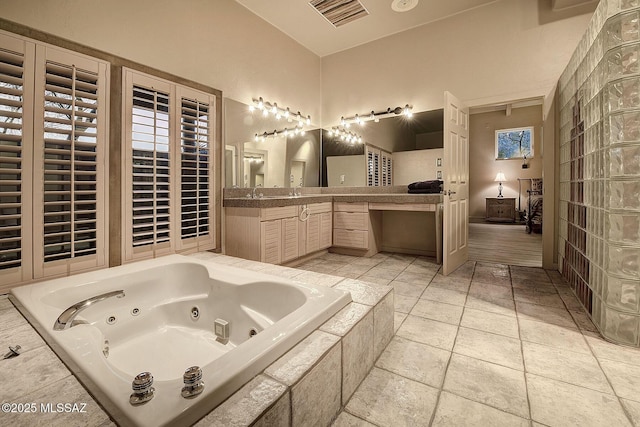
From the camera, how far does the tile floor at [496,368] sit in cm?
118

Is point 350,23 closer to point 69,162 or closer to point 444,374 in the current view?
point 69,162

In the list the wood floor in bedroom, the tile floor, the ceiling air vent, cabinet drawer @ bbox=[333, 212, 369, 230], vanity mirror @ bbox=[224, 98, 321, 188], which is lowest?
the tile floor

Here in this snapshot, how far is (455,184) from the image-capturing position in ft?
10.5

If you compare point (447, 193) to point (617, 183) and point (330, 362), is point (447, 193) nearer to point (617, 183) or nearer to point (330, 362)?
point (617, 183)

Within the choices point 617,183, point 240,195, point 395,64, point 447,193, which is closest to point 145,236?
point 240,195

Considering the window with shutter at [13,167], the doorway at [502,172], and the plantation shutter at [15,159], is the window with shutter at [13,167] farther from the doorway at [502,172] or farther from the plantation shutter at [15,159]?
the doorway at [502,172]

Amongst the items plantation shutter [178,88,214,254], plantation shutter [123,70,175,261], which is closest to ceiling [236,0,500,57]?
plantation shutter [178,88,214,254]

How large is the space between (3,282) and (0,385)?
128cm

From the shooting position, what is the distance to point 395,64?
13.1 feet

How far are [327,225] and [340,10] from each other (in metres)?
2.60

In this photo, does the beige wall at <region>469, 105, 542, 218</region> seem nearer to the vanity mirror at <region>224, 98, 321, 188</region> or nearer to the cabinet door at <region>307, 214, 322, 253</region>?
the vanity mirror at <region>224, 98, 321, 188</region>

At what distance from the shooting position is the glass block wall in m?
1.59

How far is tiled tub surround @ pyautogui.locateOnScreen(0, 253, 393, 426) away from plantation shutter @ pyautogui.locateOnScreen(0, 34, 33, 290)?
381 mm

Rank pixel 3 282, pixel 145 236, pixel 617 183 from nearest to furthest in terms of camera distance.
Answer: pixel 617 183 → pixel 3 282 → pixel 145 236
